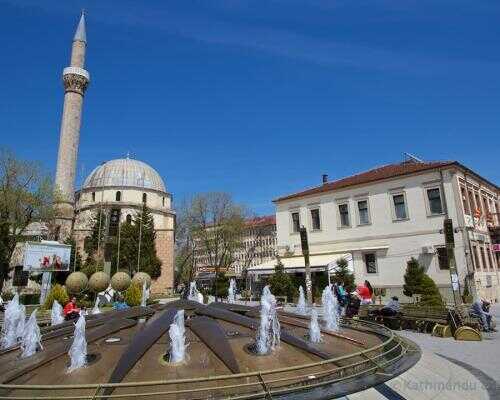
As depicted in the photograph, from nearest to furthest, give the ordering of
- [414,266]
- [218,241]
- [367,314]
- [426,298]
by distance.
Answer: [367,314], [426,298], [414,266], [218,241]

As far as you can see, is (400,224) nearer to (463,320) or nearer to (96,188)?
A: (463,320)

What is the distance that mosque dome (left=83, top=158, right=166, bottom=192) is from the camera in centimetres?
5603

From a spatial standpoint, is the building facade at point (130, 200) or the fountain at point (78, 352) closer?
the fountain at point (78, 352)

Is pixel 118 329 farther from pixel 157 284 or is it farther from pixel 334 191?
pixel 157 284

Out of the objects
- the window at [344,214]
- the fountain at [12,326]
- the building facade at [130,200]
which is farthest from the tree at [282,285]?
the building facade at [130,200]

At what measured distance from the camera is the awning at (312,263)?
27.2 meters

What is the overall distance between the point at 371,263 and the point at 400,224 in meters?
3.20

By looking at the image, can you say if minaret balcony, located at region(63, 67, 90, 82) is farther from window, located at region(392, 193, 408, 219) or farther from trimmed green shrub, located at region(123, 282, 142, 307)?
window, located at region(392, 193, 408, 219)

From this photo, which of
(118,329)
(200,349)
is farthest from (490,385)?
(118,329)

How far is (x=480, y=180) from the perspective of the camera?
28.5 meters

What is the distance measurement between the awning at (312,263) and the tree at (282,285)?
103 centimetres

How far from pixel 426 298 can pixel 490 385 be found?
13.7 metres

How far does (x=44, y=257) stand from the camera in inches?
1029

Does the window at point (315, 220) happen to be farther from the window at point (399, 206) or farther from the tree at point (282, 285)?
the window at point (399, 206)
